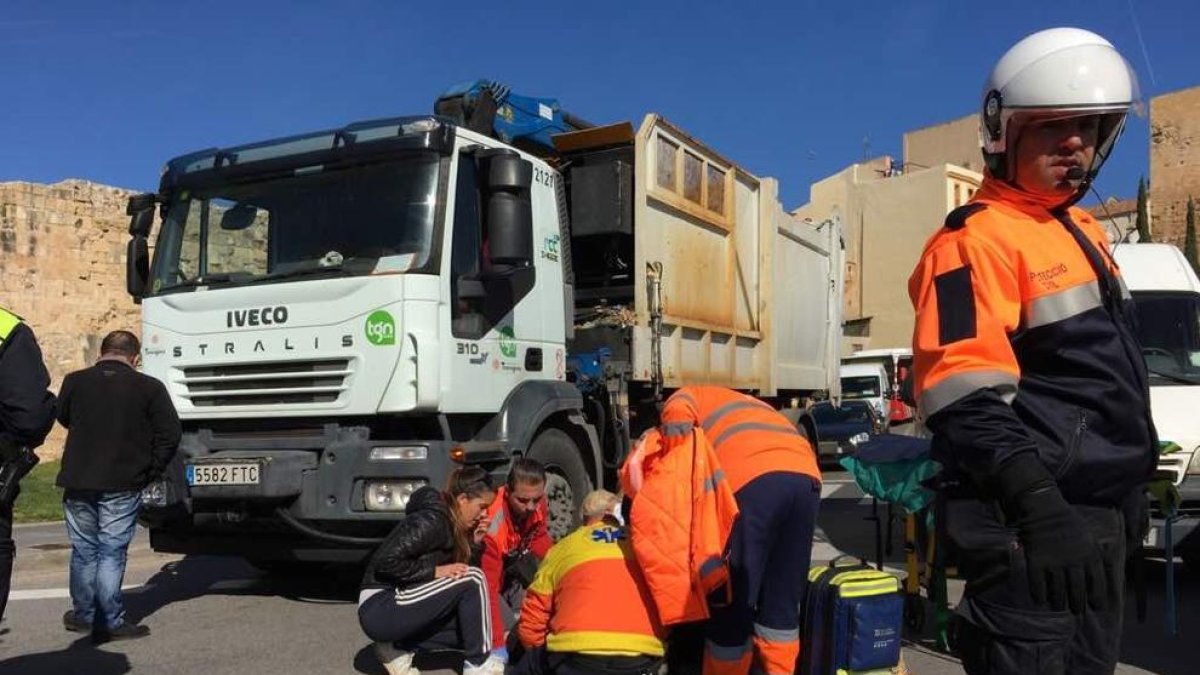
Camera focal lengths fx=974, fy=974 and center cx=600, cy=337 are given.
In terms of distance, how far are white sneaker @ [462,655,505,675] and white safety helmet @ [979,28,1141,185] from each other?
323 cm

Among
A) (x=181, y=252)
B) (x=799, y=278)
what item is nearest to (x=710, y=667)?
(x=181, y=252)

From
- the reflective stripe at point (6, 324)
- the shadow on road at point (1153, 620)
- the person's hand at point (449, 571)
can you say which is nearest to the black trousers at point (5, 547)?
the reflective stripe at point (6, 324)

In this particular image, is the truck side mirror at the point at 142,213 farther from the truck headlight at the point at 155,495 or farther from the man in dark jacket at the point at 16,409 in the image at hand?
the man in dark jacket at the point at 16,409

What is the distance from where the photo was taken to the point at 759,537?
321cm

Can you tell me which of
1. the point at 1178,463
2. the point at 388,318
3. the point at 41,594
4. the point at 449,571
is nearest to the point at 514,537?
the point at 449,571

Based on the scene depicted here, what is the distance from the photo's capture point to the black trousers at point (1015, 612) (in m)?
2.09

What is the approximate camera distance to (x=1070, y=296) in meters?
2.22

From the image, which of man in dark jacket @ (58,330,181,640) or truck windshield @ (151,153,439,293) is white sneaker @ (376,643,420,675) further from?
truck windshield @ (151,153,439,293)

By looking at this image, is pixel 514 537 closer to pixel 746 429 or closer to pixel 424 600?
pixel 424 600

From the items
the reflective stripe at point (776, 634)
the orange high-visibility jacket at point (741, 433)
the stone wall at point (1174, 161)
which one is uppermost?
the stone wall at point (1174, 161)

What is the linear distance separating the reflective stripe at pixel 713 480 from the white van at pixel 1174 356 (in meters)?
3.87

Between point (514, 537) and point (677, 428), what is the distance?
92.8 inches

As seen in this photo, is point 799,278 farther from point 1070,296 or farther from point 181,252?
point 1070,296

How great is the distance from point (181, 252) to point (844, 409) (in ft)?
46.6
